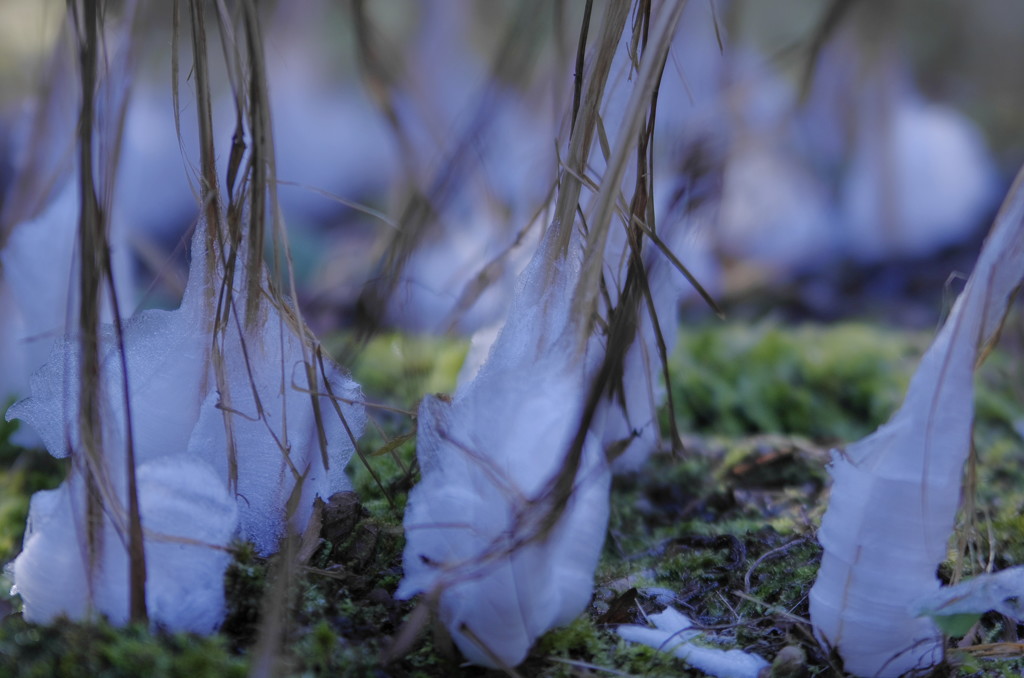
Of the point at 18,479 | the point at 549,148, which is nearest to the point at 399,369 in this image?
the point at 549,148

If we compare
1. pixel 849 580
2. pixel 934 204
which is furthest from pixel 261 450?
pixel 934 204

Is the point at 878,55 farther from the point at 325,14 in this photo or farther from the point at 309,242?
the point at 325,14

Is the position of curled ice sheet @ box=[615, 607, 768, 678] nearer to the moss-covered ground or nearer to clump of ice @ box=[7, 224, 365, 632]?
the moss-covered ground

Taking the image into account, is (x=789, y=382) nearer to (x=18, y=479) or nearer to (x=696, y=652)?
(x=696, y=652)

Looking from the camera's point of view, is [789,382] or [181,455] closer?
[181,455]

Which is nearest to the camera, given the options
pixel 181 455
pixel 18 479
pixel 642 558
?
pixel 181 455

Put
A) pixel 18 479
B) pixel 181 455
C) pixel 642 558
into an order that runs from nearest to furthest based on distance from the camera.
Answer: pixel 181 455 → pixel 642 558 → pixel 18 479

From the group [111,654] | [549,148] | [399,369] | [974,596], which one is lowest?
[111,654]

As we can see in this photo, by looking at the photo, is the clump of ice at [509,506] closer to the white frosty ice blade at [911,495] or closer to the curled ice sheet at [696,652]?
the curled ice sheet at [696,652]
